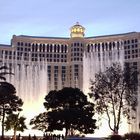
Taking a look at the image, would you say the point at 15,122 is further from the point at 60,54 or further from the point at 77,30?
the point at 77,30

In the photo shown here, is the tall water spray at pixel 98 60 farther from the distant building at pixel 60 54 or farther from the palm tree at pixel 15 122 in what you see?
the palm tree at pixel 15 122

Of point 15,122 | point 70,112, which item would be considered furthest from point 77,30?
point 70,112

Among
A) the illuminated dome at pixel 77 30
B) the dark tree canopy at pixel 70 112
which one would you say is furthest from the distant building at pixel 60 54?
the dark tree canopy at pixel 70 112

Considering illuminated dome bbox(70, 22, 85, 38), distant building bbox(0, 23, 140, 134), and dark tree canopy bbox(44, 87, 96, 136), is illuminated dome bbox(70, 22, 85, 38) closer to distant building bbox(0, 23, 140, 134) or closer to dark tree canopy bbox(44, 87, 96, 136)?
distant building bbox(0, 23, 140, 134)

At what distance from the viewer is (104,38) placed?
171250 mm

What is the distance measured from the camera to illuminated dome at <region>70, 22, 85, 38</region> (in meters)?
182

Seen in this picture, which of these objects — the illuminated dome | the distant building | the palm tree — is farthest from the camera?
the illuminated dome

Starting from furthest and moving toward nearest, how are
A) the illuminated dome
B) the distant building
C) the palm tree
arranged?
the illuminated dome
the distant building
the palm tree

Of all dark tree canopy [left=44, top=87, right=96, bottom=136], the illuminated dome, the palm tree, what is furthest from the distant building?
dark tree canopy [left=44, top=87, right=96, bottom=136]

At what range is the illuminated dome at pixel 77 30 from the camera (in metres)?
182

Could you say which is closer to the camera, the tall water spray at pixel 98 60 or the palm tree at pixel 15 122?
the palm tree at pixel 15 122

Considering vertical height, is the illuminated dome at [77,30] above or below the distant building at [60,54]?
above

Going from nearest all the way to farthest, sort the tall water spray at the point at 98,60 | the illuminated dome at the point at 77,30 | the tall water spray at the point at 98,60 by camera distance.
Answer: the tall water spray at the point at 98,60 → the tall water spray at the point at 98,60 → the illuminated dome at the point at 77,30

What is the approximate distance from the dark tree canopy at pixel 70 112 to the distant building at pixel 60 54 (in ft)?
262
